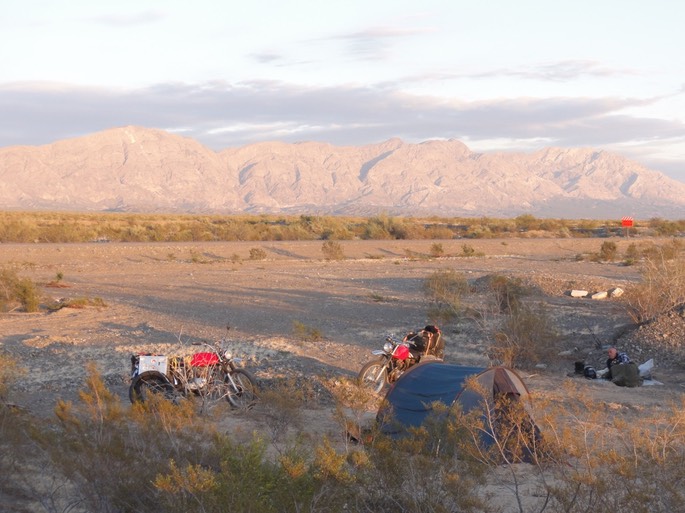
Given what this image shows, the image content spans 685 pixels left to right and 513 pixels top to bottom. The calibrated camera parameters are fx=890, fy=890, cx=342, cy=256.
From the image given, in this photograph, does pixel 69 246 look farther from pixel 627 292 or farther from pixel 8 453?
pixel 8 453

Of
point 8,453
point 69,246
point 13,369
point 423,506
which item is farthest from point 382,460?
point 69,246

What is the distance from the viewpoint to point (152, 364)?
12.0 m

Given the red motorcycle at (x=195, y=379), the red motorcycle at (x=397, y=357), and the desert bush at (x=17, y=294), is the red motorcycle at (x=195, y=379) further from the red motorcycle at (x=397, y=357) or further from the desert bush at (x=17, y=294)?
the desert bush at (x=17, y=294)

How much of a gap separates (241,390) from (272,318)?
1020 cm

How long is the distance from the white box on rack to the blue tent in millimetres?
3027

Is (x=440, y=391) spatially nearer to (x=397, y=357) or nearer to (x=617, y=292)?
(x=397, y=357)

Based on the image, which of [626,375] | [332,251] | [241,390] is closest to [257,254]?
[332,251]

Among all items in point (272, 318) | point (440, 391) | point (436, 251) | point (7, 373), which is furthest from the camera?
point (436, 251)

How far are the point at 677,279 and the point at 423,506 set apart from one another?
14412 mm

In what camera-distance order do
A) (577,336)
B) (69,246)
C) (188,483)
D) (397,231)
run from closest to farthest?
(188,483) → (577,336) → (69,246) → (397,231)

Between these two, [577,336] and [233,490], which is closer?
[233,490]

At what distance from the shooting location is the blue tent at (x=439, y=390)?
1077cm

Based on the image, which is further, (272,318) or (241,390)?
(272,318)

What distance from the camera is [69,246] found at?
158ft
